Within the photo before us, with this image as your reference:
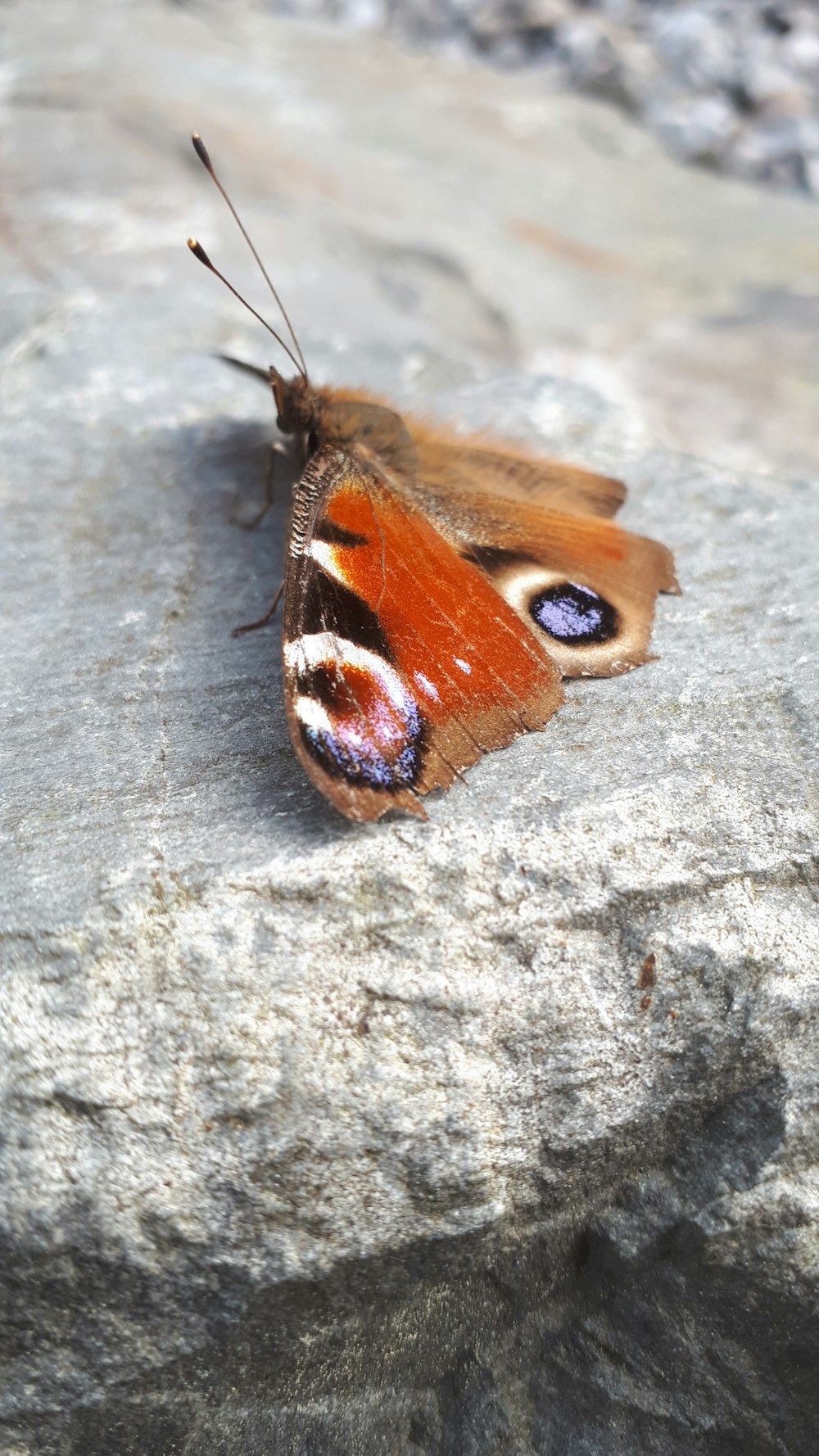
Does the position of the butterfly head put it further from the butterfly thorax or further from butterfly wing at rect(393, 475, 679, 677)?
butterfly wing at rect(393, 475, 679, 677)

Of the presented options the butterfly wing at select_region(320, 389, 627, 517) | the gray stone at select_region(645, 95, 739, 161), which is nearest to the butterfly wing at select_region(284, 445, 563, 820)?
the butterfly wing at select_region(320, 389, 627, 517)

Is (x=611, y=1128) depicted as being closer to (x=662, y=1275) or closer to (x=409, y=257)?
(x=662, y=1275)

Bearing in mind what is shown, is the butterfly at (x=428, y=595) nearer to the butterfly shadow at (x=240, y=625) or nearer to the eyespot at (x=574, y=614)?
the eyespot at (x=574, y=614)

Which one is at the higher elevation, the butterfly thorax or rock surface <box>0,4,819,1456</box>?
the butterfly thorax

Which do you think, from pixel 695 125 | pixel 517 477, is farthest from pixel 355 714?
pixel 695 125

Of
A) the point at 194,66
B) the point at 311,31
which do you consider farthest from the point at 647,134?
the point at 194,66

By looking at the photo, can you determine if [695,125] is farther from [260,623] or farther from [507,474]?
[260,623]

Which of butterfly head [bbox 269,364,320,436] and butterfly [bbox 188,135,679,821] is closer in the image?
butterfly [bbox 188,135,679,821]
